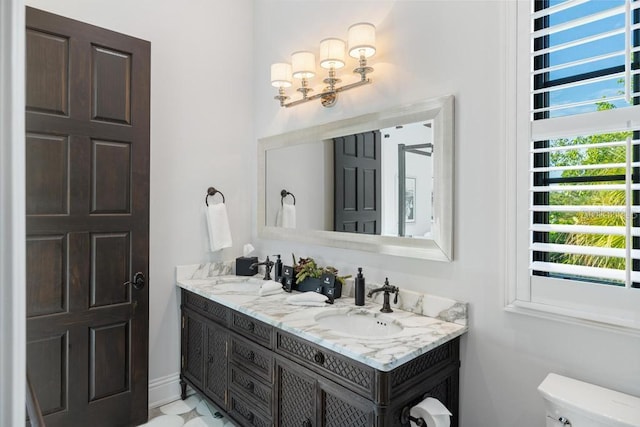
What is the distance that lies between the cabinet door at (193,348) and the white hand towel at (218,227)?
53cm

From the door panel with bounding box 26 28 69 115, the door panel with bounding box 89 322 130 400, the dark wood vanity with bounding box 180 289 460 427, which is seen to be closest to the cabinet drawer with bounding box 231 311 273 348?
the dark wood vanity with bounding box 180 289 460 427

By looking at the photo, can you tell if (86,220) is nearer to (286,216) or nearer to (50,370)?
(50,370)

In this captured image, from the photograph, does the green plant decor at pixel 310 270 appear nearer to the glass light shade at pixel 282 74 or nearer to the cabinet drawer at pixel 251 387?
the cabinet drawer at pixel 251 387

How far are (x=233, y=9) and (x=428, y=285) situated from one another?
8.55ft

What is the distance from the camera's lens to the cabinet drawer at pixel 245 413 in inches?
75.9

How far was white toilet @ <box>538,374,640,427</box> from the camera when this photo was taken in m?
1.18

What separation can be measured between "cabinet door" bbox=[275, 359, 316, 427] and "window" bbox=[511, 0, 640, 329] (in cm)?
100

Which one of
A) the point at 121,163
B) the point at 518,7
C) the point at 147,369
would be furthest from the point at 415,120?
the point at 147,369

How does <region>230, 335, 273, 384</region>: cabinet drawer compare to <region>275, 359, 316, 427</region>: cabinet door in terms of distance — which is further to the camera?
<region>230, 335, 273, 384</region>: cabinet drawer

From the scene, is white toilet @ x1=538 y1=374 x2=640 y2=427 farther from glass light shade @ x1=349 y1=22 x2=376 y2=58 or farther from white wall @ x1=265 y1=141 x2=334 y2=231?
glass light shade @ x1=349 y1=22 x2=376 y2=58

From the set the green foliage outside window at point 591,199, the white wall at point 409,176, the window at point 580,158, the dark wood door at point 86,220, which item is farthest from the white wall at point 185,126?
the green foliage outside window at point 591,199

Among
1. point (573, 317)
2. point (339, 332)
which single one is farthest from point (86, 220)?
point (573, 317)

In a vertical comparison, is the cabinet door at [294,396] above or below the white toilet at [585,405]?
below

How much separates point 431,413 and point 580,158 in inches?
45.9
